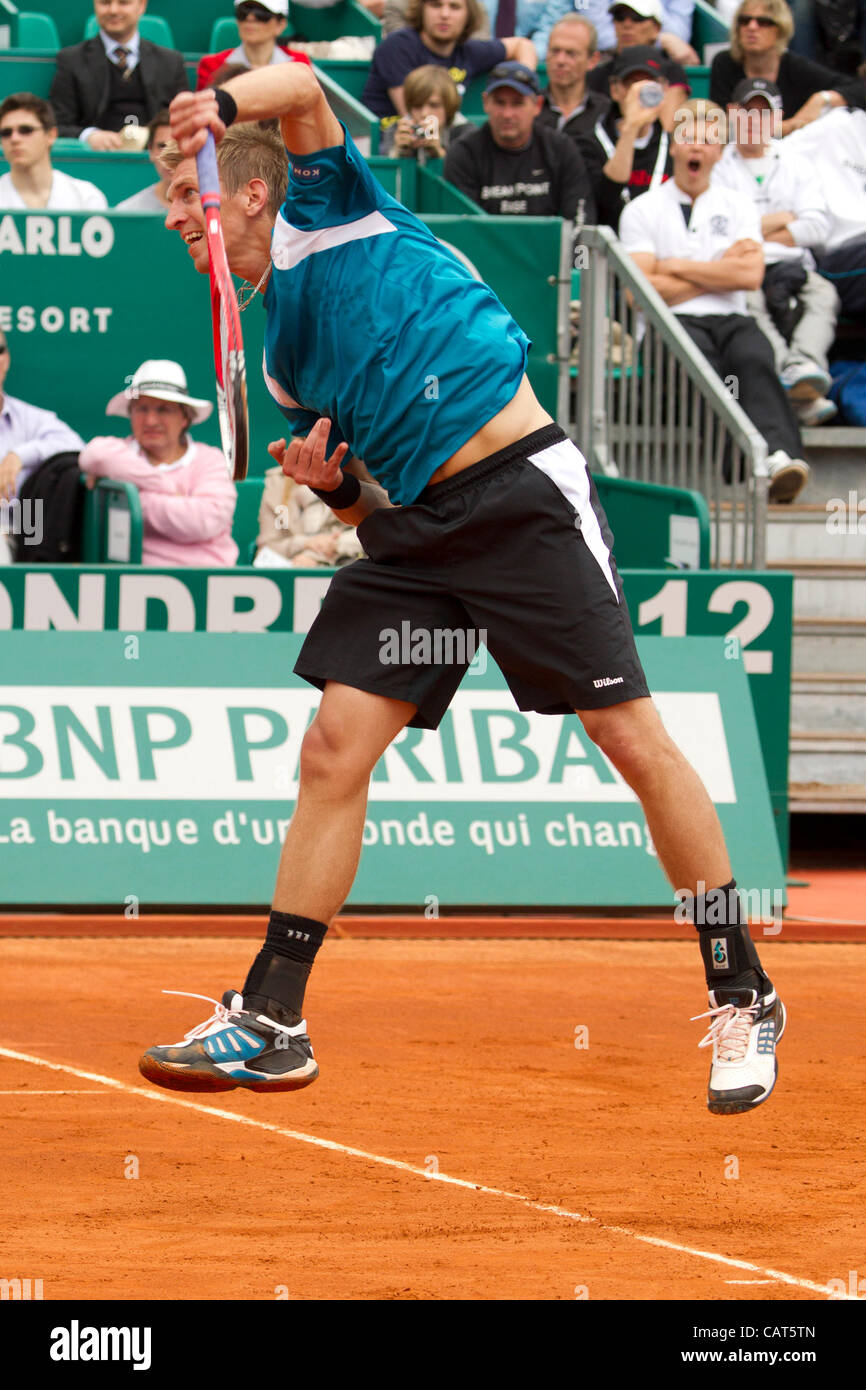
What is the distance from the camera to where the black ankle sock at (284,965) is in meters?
4.41

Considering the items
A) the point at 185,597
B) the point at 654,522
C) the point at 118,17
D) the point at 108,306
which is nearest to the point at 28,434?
the point at 108,306

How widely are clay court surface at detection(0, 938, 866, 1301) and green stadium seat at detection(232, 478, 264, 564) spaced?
375 centimetres

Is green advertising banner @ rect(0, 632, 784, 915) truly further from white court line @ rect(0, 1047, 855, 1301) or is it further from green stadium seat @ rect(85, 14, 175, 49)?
green stadium seat @ rect(85, 14, 175, 49)

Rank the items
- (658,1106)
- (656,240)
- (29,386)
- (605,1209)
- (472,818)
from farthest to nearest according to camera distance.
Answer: (656,240) → (29,386) → (472,818) → (658,1106) → (605,1209)

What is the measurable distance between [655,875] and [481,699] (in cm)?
108

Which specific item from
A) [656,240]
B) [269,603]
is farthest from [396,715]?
[656,240]

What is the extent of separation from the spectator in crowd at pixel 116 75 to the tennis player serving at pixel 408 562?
8.13 meters

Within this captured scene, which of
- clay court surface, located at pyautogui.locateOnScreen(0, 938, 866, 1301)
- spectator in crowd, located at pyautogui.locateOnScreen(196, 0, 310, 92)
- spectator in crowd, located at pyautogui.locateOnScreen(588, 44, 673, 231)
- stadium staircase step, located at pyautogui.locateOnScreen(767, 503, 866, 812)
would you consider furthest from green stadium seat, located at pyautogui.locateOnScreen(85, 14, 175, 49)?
clay court surface, located at pyautogui.locateOnScreen(0, 938, 866, 1301)

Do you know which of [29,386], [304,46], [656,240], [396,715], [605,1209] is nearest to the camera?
[605,1209]

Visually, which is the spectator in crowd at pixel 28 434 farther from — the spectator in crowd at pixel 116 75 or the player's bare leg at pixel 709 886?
the player's bare leg at pixel 709 886

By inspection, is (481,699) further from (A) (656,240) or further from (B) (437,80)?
(B) (437,80)

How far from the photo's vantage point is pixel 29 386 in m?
10.3

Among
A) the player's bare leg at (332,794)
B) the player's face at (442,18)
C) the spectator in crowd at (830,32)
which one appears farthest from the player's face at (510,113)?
the player's bare leg at (332,794)

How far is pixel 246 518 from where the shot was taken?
10570 mm
